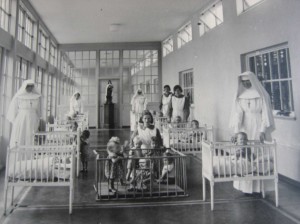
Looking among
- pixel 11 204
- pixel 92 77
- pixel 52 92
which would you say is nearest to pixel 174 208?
pixel 11 204

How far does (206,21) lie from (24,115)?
5.31 meters

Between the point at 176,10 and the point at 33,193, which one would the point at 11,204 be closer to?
the point at 33,193

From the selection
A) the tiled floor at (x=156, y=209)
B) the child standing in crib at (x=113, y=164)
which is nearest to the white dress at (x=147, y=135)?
the child standing in crib at (x=113, y=164)

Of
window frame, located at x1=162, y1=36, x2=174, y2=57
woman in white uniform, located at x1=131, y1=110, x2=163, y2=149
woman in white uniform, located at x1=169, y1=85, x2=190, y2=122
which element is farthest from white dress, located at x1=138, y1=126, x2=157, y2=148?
window frame, located at x1=162, y1=36, x2=174, y2=57

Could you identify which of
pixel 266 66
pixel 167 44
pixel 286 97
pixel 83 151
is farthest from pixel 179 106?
pixel 167 44

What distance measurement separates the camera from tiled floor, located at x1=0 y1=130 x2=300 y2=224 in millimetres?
2537

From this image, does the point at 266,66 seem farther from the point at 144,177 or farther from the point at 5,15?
the point at 5,15

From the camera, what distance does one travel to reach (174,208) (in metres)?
2.82

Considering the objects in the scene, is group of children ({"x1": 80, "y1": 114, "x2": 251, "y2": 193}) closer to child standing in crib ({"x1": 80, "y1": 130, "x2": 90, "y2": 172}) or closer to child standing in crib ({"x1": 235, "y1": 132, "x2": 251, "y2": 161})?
child standing in crib ({"x1": 235, "y1": 132, "x2": 251, "y2": 161})

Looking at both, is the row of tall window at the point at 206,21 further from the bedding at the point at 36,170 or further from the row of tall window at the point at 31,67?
the row of tall window at the point at 31,67

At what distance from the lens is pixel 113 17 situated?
7.87 metres

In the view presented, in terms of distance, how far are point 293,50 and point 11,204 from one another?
4.31 metres

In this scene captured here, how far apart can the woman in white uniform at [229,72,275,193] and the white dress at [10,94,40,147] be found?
3362 millimetres

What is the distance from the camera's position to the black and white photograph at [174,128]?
2785 millimetres
